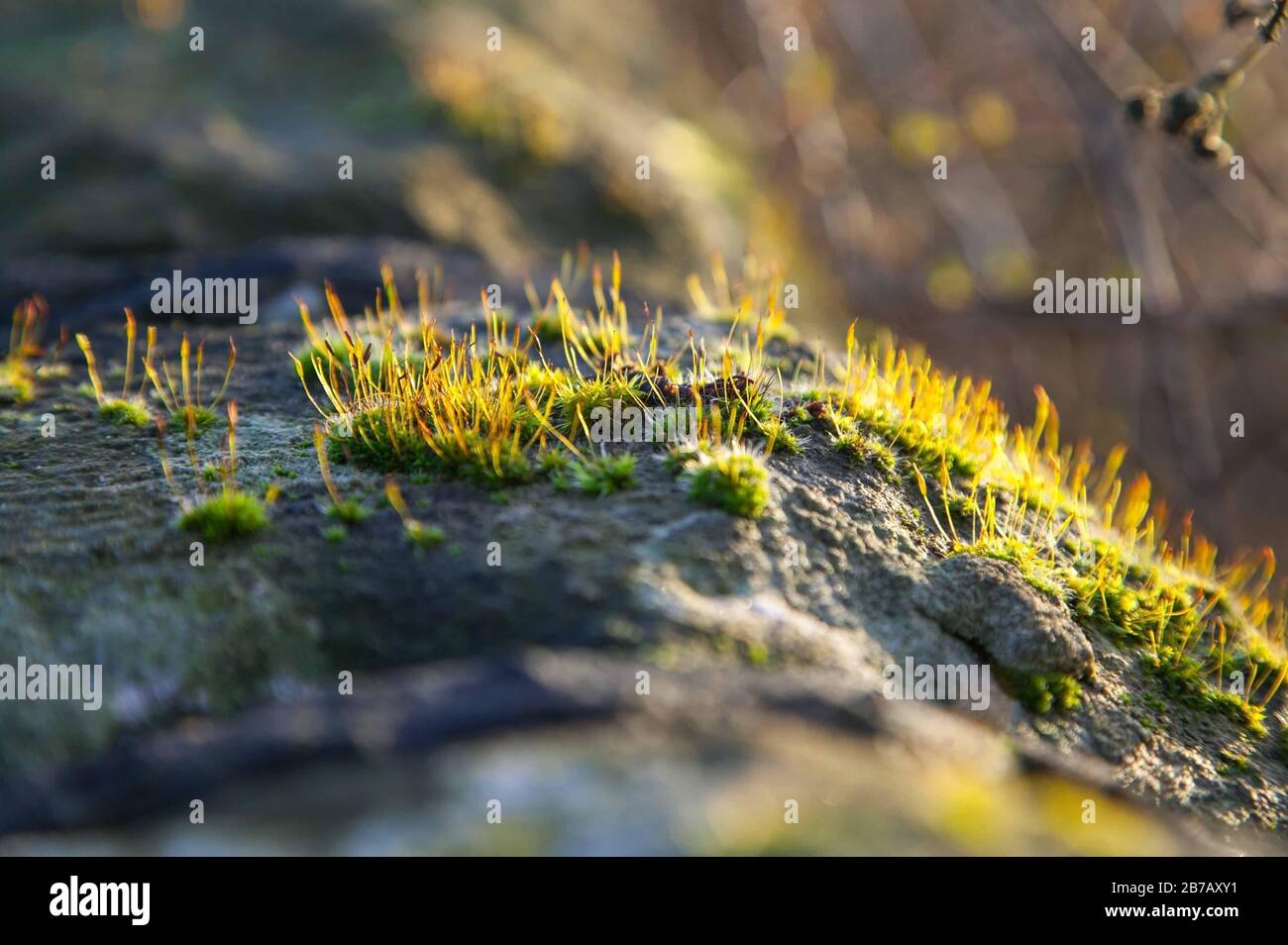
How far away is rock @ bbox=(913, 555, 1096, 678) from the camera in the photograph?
5.39 meters

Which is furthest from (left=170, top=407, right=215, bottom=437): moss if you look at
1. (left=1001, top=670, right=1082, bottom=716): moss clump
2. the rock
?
(left=1001, top=670, right=1082, bottom=716): moss clump

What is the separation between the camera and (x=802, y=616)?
16.2 feet

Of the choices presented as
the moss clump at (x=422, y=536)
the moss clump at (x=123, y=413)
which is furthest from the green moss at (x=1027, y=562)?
the moss clump at (x=123, y=413)

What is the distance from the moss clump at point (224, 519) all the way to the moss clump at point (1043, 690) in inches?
164

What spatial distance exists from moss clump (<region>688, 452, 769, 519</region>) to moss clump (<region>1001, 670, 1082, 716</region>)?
5.46 ft

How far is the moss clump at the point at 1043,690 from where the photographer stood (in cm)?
530

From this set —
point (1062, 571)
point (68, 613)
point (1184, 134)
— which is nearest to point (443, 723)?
point (68, 613)

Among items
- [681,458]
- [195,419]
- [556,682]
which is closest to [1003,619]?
[681,458]

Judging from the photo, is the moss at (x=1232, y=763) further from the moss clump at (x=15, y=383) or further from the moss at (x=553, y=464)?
the moss clump at (x=15, y=383)

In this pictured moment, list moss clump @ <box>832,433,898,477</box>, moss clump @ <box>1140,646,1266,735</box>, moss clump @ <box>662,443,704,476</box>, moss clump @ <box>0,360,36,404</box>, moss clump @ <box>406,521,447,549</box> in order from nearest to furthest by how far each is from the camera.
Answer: moss clump @ <box>406,521,447,549</box>
moss clump @ <box>662,443,704,476</box>
moss clump @ <box>1140,646,1266,735</box>
moss clump @ <box>832,433,898,477</box>
moss clump @ <box>0,360,36,404</box>

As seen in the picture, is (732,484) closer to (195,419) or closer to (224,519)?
(224,519)

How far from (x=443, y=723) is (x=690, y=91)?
69.6ft

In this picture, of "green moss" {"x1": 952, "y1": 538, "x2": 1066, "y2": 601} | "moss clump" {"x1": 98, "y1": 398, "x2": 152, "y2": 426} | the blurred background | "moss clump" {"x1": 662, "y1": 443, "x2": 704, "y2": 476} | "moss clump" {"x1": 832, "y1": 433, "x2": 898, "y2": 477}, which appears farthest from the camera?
the blurred background

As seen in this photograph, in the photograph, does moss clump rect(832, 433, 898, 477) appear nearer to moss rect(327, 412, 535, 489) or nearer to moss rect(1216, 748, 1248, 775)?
moss rect(327, 412, 535, 489)
